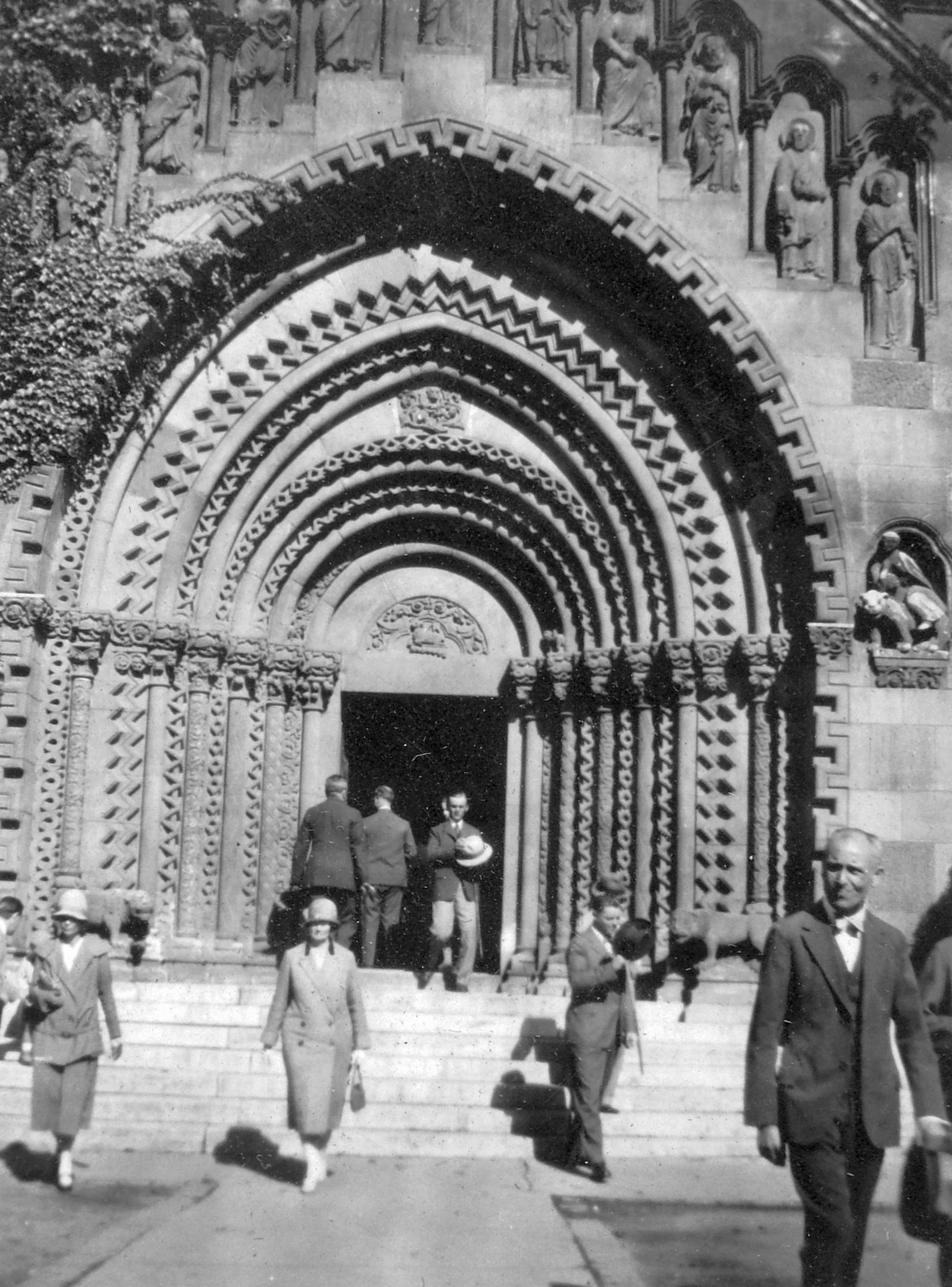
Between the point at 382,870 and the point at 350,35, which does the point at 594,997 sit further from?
the point at 350,35

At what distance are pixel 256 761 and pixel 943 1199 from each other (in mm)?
9101

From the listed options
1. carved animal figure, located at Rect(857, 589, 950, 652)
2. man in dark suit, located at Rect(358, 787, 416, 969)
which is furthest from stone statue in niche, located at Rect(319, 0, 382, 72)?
man in dark suit, located at Rect(358, 787, 416, 969)

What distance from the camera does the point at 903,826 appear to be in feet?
39.2

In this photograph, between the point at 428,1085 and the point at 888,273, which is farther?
the point at 888,273

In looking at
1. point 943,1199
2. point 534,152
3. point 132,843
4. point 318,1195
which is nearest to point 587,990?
point 318,1195

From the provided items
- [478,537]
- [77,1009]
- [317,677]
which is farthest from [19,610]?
[77,1009]

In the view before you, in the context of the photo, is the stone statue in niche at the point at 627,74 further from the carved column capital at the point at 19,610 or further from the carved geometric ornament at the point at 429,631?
the carved column capital at the point at 19,610

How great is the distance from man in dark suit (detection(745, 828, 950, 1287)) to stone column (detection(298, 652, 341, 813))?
8876mm

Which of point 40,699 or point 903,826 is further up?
point 40,699

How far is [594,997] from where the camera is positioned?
29.0ft

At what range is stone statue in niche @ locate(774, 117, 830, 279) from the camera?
41.9 feet

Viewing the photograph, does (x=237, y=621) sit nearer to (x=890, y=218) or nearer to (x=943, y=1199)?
(x=890, y=218)

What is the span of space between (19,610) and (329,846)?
10.3 feet

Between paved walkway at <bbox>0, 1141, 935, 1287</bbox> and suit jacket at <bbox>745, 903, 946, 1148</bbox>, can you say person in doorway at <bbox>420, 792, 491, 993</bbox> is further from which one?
suit jacket at <bbox>745, 903, 946, 1148</bbox>
